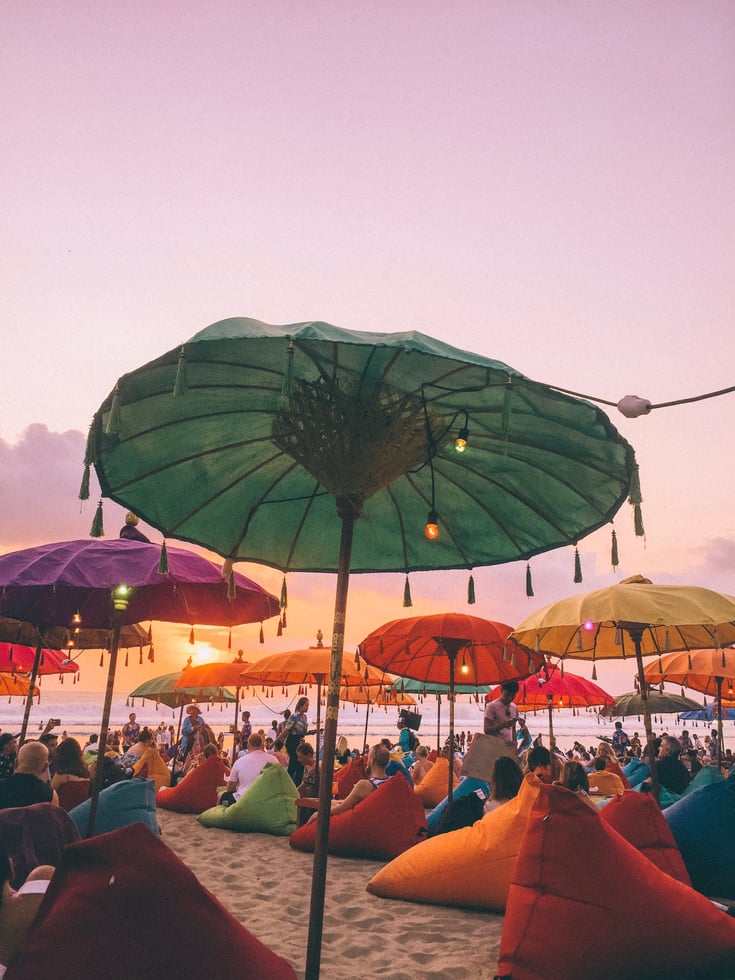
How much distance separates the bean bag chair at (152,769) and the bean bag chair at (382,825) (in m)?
6.19

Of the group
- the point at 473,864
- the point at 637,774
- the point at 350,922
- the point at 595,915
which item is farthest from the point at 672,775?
the point at 595,915

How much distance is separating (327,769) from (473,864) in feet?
7.65

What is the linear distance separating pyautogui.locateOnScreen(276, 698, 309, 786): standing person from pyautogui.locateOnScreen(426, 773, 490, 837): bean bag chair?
5155 mm

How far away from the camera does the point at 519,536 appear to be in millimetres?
4957

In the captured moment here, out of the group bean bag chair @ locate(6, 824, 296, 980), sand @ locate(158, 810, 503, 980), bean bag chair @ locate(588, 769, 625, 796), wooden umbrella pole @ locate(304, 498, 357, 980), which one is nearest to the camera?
bean bag chair @ locate(6, 824, 296, 980)

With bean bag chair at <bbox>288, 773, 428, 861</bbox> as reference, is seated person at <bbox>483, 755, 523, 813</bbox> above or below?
above

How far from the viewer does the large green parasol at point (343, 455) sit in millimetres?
3369

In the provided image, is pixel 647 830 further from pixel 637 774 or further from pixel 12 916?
pixel 637 774

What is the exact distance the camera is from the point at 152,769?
12.2 m

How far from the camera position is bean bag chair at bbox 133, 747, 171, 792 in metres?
11.9

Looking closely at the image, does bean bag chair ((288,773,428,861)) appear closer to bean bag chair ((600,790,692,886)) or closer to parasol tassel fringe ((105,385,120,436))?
bean bag chair ((600,790,692,886))

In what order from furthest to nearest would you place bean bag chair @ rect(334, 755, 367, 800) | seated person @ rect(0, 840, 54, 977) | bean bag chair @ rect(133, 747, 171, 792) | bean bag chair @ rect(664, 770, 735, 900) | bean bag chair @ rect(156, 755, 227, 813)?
1. bean bag chair @ rect(133, 747, 171, 792)
2. bean bag chair @ rect(156, 755, 227, 813)
3. bean bag chair @ rect(334, 755, 367, 800)
4. bean bag chair @ rect(664, 770, 735, 900)
5. seated person @ rect(0, 840, 54, 977)

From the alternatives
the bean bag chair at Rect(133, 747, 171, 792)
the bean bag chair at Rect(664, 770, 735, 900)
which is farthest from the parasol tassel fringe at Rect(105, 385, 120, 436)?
the bean bag chair at Rect(133, 747, 171, 792)

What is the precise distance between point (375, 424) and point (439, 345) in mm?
751
